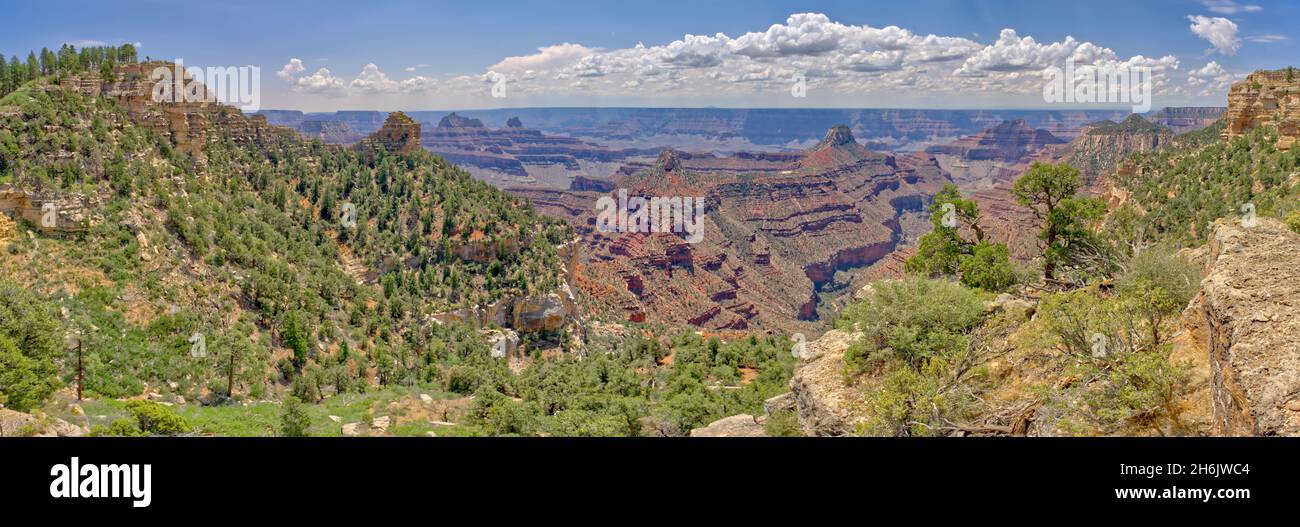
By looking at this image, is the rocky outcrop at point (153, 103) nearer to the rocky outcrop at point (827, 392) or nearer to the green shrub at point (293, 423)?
the green shrub at point (293, 423)

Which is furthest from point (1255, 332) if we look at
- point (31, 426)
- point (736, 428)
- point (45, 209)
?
point (45, 209)

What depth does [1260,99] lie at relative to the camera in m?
55.0

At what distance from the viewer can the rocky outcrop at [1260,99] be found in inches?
2093

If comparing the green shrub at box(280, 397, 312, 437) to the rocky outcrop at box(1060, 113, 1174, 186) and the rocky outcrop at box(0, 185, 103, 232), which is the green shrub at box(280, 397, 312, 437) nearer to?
the rocky outcrop at box(0, 185, 103, 232)

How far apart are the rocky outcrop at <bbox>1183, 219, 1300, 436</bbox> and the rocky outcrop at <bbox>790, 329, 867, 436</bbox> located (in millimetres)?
6743

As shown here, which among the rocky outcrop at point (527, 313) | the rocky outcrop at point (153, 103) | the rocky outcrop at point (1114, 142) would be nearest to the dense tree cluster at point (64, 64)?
the rocky outcrop at point (153, 103)

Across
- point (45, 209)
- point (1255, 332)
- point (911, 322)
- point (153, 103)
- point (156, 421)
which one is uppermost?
point (153, 103)

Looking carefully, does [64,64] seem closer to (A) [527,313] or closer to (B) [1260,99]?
(A) [527,313]

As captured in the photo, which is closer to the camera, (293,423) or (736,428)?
(736,428)

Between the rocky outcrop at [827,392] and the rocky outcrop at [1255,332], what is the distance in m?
6.74

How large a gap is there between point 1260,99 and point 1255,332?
62.0 meters

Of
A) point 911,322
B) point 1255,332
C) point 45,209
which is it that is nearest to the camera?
point 1255,332
